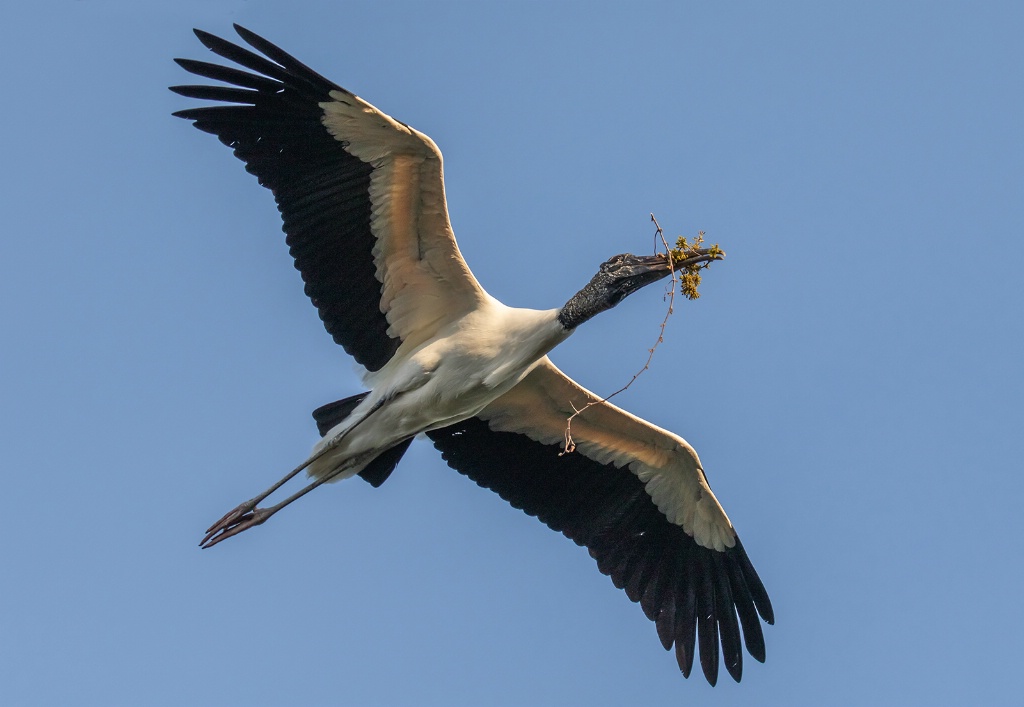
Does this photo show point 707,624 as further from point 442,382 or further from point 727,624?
point 442,382

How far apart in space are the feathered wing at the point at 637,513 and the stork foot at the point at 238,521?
174 centimetres

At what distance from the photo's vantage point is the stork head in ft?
37.0

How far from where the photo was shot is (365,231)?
11.9 m

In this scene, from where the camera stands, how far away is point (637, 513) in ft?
43.7

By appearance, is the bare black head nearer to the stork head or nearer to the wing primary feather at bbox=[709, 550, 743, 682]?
the stork head

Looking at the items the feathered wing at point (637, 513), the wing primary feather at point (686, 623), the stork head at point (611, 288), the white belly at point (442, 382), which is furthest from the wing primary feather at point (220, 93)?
the wing primary feather at point (686, 623)

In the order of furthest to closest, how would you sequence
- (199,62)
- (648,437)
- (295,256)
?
1. (648,437)
2. (295,256)
3. (199,62)

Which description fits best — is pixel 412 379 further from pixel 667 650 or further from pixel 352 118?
pixel 667 650

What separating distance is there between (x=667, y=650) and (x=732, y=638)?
2.03 ft

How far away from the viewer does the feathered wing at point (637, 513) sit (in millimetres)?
13102

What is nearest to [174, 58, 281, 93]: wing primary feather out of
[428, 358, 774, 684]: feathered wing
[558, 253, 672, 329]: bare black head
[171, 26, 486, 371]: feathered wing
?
[171, 26, 486, 371]: feathered wing

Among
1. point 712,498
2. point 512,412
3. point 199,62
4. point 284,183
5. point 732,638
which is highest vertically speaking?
point 199,62

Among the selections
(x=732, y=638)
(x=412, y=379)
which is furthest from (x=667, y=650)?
(x=412, y=379)

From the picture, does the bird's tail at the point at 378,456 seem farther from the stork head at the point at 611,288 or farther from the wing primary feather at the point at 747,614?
the wing primary feather at the point at 747,614
